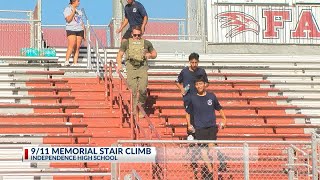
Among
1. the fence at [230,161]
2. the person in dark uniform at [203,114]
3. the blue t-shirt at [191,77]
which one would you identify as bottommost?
the fence at [230,161]

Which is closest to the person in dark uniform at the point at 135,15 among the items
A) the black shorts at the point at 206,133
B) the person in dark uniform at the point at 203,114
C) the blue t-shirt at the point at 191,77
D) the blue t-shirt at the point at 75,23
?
the blue t-shirt at the point at 75,23

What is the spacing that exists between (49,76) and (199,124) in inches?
213

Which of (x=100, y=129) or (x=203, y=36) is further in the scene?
(x=203, y=36)

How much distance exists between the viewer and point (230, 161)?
13000mm

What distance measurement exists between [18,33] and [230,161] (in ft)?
30.4

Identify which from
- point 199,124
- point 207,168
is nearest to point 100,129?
point 199,124

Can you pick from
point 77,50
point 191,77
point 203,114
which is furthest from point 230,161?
point 77,50

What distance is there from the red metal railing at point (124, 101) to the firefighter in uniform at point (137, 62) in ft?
0.54

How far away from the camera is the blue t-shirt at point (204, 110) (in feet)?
46.8

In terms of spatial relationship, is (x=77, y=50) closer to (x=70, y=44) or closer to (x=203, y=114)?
(x=70, y=44)

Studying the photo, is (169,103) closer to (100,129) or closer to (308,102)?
(100,129)

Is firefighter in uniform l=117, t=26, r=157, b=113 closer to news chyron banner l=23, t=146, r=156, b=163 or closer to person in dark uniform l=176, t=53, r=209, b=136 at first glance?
person in dark uniform l=176, t=53, r=209, b=136

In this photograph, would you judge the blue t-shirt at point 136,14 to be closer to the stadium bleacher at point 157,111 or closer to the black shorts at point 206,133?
the stadium bleacher at point 157,111

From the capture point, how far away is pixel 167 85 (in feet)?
62.0
